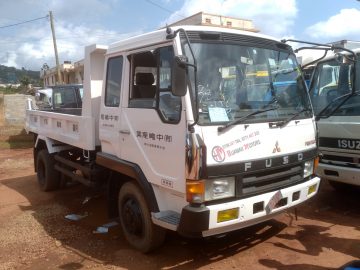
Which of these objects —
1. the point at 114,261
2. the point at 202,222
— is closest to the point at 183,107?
the point at 202,222

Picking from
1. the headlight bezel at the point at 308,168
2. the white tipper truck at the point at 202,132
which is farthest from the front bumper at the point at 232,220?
the headlight bezel at the point at 308,168

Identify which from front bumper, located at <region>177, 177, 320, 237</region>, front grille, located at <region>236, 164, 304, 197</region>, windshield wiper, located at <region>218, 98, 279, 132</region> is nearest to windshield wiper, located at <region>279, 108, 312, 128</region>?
windshield wiper, located at <region>218, 98, 279, 132</region>

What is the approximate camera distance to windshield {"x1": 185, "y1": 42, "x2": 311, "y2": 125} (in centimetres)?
Result: 376

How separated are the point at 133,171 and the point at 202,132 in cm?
112

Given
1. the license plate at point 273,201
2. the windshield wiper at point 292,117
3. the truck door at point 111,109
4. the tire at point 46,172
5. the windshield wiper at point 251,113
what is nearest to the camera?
the windshield wiper at point 251,113

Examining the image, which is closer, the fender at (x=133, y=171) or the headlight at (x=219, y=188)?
the headlight at (x=219, y=188)

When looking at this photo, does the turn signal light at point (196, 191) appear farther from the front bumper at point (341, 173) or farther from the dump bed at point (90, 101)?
the front bumper at point (341, 173)

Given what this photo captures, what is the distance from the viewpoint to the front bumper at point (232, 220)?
3525mm

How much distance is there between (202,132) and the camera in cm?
356

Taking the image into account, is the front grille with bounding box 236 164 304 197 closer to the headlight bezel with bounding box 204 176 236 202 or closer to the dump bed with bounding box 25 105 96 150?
the headlight bezel with bounding box 204 176 236 202

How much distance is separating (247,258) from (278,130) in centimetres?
140

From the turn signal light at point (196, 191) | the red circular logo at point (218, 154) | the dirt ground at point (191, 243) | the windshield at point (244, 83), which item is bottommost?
the dirt ground at point (191, 243)

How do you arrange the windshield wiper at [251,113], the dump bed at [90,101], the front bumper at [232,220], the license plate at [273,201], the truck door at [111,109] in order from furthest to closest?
1. the dump bed at [90,101]
2. the truck door at [111,109]
3. the license plate at [273,201]
4. the windshield wiper at [251,113]
5. the front bumper at [232,220]

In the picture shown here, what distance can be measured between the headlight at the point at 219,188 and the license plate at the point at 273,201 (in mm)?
445
